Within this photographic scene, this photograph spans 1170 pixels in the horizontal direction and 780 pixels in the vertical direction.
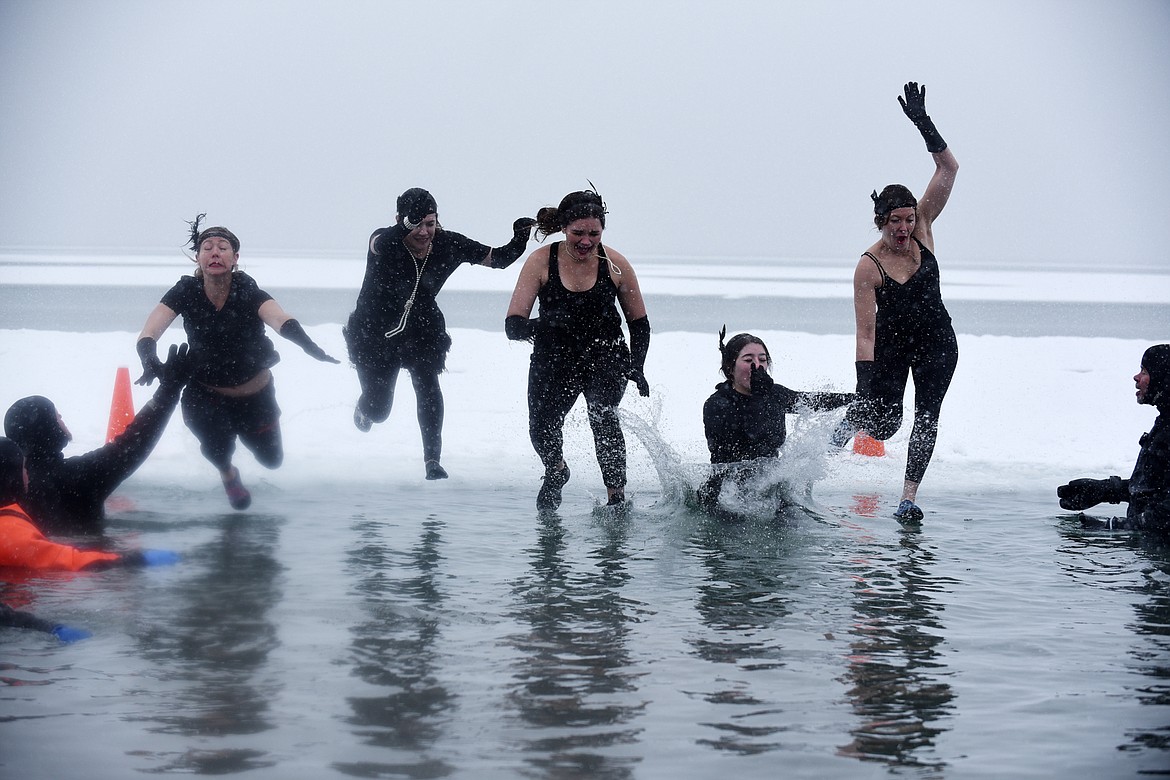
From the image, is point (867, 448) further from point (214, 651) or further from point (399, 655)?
point (214, 651)

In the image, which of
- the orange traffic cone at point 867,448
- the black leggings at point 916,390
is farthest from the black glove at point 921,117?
the orange traffic cone at point 867,448

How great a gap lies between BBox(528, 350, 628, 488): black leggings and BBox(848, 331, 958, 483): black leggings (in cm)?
129

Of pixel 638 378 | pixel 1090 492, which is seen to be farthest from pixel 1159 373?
pixel 638 378

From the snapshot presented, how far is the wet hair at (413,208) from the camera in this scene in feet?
25.5

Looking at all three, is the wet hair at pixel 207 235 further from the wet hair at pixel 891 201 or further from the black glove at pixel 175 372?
the wet hair at pixel 891 201

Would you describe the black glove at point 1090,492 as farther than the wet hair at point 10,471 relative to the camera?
Yes

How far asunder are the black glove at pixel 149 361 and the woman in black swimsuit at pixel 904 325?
145 inches

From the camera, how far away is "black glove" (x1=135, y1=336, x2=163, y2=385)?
7.04m

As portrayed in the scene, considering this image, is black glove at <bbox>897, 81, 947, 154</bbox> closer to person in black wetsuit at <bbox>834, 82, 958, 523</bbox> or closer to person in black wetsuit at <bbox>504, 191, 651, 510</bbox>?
person in black wetsuit at <bbox>834, 82, 958, 523</bbox>

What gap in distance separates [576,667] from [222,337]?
3.72 m

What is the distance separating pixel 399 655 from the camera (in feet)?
15.6

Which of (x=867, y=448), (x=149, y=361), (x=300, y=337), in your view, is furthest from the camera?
(x=867, y=448)

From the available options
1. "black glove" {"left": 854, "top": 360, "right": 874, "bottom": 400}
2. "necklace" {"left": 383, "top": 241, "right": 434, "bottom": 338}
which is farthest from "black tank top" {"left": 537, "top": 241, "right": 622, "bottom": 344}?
"black glove" {"left": 854, "top": 360, "right": 874, "bottom": 400}

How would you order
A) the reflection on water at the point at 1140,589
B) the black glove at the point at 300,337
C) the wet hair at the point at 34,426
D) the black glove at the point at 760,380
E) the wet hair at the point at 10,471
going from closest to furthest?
the reflection on water at the point at 1140,589
the wet hair at the point at 10,471
the wet hair at the point at 34,426
the black glove at the point at 300,337
the black glove at the point at 760,380
